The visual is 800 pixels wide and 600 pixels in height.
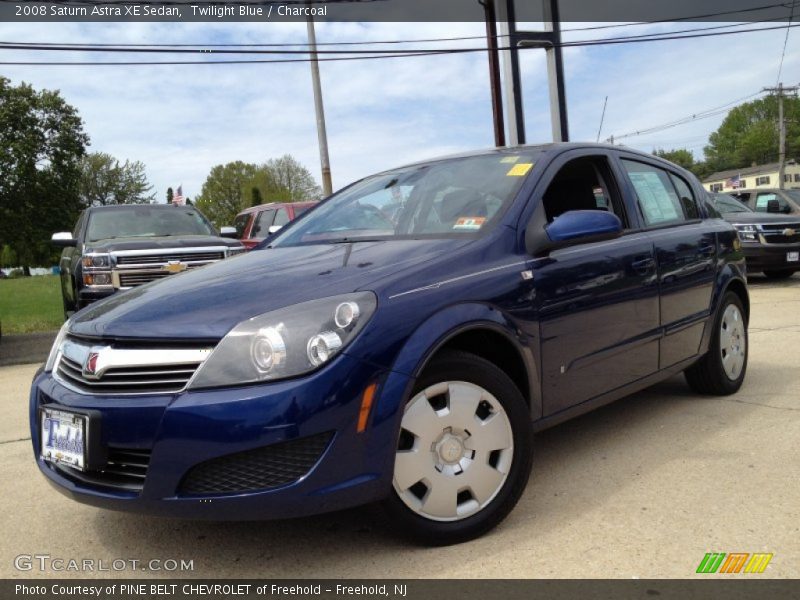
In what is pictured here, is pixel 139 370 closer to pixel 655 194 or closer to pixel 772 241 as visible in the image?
pixel 655 194

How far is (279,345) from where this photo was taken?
2.42 meters

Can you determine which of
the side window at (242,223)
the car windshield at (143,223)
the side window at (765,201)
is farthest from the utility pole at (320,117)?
the side window at (765,201)

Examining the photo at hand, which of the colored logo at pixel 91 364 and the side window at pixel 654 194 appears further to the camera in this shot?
the side window at pixel 654 194

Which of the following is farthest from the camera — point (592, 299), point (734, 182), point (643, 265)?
point (734, 182)

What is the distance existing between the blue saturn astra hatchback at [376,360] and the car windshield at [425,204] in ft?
0.05

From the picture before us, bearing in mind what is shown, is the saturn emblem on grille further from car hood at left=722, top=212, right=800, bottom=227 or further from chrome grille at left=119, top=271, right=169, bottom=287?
car hood at left=722, top=212, right=800, bottom=227

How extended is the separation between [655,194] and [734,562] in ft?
7.91

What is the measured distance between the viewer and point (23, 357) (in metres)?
9.00

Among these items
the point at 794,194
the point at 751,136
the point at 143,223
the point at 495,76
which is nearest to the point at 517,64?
the point at 495,76

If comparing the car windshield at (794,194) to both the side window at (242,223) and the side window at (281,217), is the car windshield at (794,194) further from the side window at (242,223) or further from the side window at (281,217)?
the side window at (242,223)

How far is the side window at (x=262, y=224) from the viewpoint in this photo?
41.8 ft

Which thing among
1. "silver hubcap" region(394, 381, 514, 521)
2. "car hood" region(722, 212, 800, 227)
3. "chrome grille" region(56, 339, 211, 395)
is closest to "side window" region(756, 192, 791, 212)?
"car hood" region(722, 212, 800, 227)

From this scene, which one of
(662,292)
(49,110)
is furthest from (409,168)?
(49,110)

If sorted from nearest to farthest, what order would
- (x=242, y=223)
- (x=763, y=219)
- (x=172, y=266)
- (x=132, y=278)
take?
(x=132, y=278) → (x=172, y=266) → (x=763, y=219) → (x=242, y=223)
